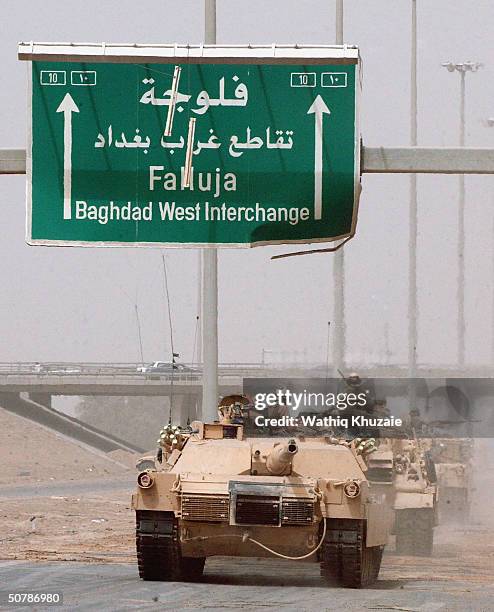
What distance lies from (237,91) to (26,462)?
46.2m

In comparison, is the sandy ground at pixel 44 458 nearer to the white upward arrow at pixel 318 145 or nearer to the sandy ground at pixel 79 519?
the sandy ground at pixel 79 519

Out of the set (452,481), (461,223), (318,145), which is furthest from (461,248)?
(318,145)

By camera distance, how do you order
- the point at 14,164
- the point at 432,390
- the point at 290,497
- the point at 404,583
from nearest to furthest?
the point at 14,164
the point at 290,497
the point at 404,583
the point at 432,390

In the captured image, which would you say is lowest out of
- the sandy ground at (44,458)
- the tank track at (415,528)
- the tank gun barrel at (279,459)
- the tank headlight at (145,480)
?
the sandy ground at (44,458)

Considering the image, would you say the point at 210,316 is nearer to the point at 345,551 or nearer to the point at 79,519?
the point at 345,551

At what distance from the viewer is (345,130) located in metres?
13.7

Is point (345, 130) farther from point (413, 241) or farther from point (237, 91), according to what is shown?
point (413, 241)

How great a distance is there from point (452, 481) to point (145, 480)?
14.7m

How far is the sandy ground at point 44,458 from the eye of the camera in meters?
56.4

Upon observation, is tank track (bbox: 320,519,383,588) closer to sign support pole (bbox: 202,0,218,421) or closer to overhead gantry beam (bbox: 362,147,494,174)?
sign support pole (bbox: 202,0,218,421)

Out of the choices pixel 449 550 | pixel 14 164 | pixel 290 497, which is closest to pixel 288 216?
pixel 14 164

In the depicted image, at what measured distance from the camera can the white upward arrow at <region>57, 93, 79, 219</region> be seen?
13.7m

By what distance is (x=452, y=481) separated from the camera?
1296 inches
